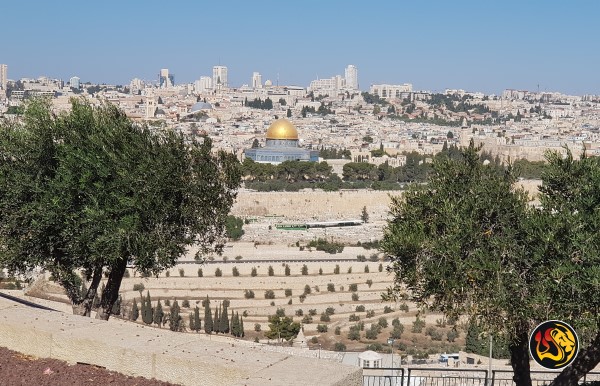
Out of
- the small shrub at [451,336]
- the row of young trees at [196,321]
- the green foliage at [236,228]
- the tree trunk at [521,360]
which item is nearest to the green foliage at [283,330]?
the row of young trees at [196,321]

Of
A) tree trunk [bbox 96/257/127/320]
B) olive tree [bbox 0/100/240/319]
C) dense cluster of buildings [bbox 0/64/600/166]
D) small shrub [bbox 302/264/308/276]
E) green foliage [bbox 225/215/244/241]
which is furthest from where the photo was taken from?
dense cluster of buildings [bbox 0/64/600/166]

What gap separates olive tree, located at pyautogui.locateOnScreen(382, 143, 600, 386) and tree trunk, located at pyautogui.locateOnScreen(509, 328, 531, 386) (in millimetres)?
12

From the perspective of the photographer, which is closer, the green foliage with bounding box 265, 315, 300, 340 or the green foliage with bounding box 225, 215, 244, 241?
the green foliage with bounding box 265, 315, 300, 340

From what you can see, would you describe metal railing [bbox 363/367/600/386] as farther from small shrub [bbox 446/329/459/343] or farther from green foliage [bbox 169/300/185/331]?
green foliage [bbox 169/300/185/331]

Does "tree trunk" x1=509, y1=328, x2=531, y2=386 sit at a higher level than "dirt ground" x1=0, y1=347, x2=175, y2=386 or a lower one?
lower

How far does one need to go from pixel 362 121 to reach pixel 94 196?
113 m

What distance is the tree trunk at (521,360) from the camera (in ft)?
27.5

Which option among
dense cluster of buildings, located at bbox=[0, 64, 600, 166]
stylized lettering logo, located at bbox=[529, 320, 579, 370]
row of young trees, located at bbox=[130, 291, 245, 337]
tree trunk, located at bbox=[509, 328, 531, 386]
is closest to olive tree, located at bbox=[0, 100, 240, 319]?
tree trunk, located at bbox=[509, 328, 531, 386]

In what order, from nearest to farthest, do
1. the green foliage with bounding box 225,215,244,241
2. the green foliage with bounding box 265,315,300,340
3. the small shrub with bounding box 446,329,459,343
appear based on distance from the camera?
the green foliage with bounding box 265,315,300,340 → the small shrub with bounding box 446,329,459,343 → the green foliage with bounding box 225,215,244,241

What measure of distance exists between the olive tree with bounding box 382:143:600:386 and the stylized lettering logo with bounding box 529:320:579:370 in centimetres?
98

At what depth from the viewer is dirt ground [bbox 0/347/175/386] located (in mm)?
4684

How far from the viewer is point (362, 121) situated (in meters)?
121

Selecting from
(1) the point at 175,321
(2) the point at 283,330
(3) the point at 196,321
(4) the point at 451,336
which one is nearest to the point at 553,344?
(2) the point at 283,330

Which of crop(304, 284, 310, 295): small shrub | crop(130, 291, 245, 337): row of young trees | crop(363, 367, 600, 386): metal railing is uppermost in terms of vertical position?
crop(363, 367, 600, 386): metal railing
